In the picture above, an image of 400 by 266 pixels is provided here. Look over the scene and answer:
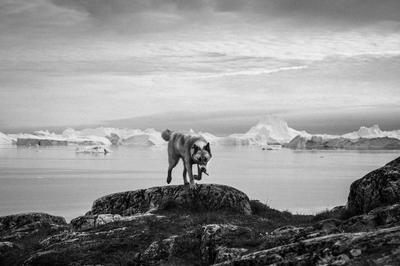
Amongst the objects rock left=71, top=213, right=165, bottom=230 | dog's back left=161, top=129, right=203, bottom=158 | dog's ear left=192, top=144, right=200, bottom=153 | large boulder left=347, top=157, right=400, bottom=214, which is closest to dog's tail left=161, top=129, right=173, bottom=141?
dog's back left=161, top=129, right=203, bottom=158

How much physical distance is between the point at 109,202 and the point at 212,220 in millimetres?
5313

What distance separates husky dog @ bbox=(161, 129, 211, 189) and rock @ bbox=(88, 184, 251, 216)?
1.25ft

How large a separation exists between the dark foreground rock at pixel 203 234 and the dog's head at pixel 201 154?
4.22ft

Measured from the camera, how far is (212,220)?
12.3 metres

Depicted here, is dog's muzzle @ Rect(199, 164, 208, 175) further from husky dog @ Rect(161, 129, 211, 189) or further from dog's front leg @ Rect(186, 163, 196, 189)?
dog's front leg @ Rect(186, 163, 196, 189)

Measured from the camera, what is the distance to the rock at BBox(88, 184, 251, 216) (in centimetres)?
1426

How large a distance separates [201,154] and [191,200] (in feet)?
5.72

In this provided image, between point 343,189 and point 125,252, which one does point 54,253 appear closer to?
point 125,252

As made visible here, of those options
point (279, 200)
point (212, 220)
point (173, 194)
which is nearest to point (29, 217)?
point (173, 194)

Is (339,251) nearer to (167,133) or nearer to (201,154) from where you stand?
(201,154)

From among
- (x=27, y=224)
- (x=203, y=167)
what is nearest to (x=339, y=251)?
(x=203, y=167)

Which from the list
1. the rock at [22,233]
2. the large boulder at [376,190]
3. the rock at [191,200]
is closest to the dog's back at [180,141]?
the rock at [191,200]

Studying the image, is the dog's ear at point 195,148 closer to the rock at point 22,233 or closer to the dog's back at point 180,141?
the dog's back at point 180,141

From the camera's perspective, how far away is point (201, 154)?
Answer: 13.5 metres
